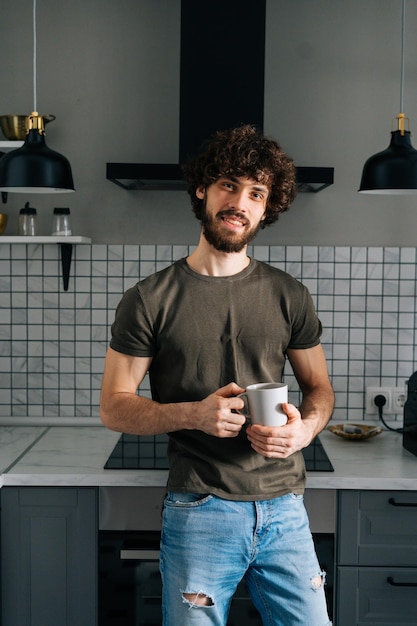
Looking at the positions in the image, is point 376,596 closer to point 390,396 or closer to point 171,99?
point 390,396

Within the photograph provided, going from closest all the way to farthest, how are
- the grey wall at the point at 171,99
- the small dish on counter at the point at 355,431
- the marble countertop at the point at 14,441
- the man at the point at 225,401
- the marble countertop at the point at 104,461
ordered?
the man at the point at 225,401, the marble countertop at the point at 104,461, the marble countertop at the point at 14,441, the small dish on counter at the point at 355,431, the grey wall at the point at 171,99

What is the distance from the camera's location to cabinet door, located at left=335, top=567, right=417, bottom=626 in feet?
7.47

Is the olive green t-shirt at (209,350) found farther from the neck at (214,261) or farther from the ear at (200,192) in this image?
the ear at (200,192)

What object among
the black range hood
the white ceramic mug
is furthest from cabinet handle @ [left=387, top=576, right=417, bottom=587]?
the black range hood

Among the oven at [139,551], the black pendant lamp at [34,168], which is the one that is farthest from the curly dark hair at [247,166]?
the oven at [139,551]

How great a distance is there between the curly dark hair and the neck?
4.8 inches

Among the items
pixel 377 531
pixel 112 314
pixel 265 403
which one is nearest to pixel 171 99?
pixel 112 314

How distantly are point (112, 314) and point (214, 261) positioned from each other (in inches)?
41.0

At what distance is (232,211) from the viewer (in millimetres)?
1862

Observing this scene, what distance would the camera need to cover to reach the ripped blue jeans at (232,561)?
1.77 meters

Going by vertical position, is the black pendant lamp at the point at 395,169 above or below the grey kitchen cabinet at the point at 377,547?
above

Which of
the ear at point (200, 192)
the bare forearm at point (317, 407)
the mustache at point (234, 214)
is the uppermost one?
the ear at point (200, 192)

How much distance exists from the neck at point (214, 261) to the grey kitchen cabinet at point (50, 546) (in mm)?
788

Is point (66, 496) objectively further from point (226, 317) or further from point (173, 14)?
point (173, 14)
